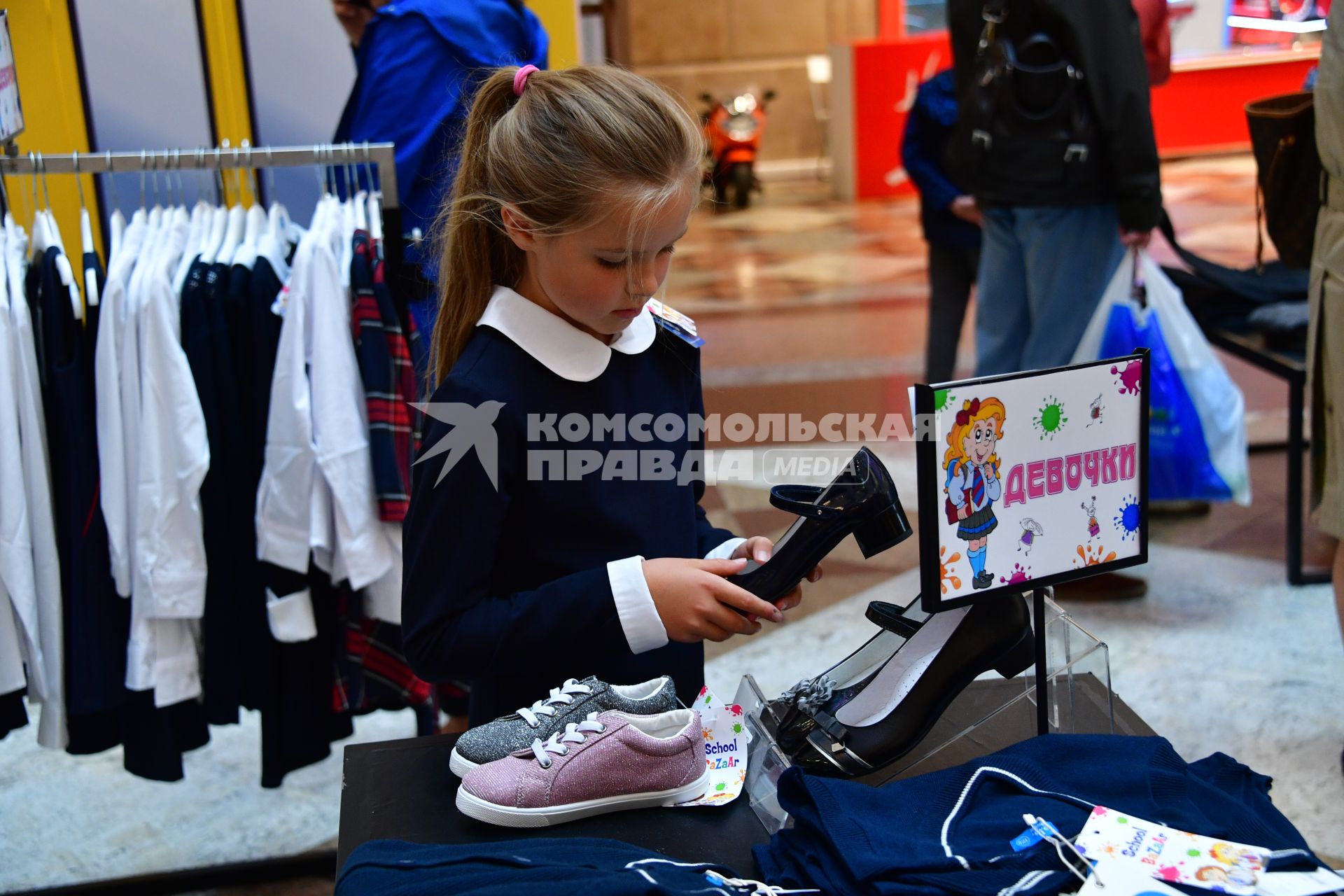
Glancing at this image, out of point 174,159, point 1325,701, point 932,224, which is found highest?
point 174,159

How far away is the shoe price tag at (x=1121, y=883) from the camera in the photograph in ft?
3.00

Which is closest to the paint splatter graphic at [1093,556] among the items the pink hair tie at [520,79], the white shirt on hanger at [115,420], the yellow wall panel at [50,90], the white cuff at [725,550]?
the white cuff at [725,550]

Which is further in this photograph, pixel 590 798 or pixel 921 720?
pixel 921 720

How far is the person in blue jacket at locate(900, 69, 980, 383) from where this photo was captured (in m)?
3.76

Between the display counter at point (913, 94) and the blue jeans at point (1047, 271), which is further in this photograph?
the display counter at point (913, 94)

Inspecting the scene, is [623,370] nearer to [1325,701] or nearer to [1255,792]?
[1255,792]

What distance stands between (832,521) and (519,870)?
1.32 feet

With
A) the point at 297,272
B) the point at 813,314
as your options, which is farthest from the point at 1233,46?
the point at 297,272

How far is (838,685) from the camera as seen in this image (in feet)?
4.04

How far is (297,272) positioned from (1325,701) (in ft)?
7.33

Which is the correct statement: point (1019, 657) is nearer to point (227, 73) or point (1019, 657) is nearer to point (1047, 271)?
point (1047, 271)

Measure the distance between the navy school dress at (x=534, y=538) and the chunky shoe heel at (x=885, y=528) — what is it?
0.25 metres

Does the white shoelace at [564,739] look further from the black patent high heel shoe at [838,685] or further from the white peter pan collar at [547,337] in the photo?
the white peter pan collar at [547,337]

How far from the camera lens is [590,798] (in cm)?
108
